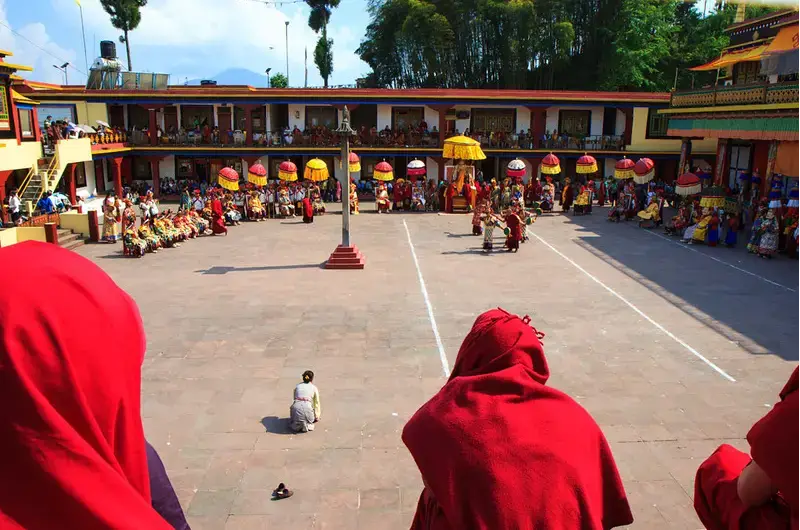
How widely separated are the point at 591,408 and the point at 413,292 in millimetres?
6293

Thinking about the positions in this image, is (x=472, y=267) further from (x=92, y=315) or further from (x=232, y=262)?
(x=92, y=315)

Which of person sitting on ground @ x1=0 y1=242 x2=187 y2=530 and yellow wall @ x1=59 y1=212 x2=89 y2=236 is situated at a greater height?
person sitting on ground @ x1=0 y1=242 x2=187 y2=530

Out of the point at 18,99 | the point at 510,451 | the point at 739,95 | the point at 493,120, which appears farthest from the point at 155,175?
the point at 510,451

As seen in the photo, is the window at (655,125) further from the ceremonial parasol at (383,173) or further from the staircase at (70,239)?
the staircase at (70,239)

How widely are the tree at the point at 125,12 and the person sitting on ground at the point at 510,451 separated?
5652cm

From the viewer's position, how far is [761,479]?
82.4 inches

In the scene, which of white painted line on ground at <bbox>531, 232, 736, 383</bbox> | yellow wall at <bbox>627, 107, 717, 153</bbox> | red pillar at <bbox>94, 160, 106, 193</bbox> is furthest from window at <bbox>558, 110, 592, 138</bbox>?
red pillar at <bbox>94, 160, 106, 193</bbox>

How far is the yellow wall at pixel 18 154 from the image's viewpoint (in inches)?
827

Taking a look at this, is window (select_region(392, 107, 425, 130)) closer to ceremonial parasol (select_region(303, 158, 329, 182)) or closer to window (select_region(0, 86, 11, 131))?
ceremonial parasol (select_region(303, 158, 329, 182))

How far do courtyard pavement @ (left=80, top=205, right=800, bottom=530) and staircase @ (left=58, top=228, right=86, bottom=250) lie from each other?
632 millimetres

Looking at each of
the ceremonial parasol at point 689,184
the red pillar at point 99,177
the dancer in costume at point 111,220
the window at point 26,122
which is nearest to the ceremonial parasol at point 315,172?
the dancer in costume at point 111,220

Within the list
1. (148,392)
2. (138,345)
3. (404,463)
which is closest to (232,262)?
(148,392)

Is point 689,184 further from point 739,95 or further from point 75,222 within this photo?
point 75,222

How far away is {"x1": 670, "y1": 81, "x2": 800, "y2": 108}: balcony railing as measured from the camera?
63.5 feet
